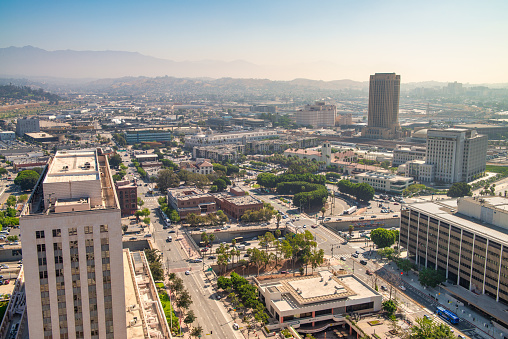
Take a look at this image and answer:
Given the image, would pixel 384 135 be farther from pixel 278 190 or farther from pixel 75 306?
pixel 75 306

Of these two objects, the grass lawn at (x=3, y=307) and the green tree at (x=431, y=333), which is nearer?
Result: the green tree at (x=431, y=333)

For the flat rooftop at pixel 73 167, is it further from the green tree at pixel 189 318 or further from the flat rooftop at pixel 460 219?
the flat rooftop at pixel 460 219

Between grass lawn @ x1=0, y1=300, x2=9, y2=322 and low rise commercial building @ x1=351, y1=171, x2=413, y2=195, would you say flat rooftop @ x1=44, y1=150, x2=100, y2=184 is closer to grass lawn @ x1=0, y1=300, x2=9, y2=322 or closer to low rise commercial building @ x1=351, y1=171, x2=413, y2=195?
grass lawn @ x1=0, y1=300, x2=9, y2=322

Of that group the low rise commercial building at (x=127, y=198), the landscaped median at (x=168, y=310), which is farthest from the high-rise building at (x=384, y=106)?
the landscaped median at (x=168, y=310)

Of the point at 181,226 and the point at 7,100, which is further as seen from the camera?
the point at 7,100

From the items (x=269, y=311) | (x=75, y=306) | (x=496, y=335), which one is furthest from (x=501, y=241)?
(x=75, y=306)

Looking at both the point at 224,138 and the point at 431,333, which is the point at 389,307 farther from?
the point at 224,138

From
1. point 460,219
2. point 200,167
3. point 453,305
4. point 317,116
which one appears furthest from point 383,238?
point 317,116

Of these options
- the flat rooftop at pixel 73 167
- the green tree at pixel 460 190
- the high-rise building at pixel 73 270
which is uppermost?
the flat rooftop at pixel 73 167
